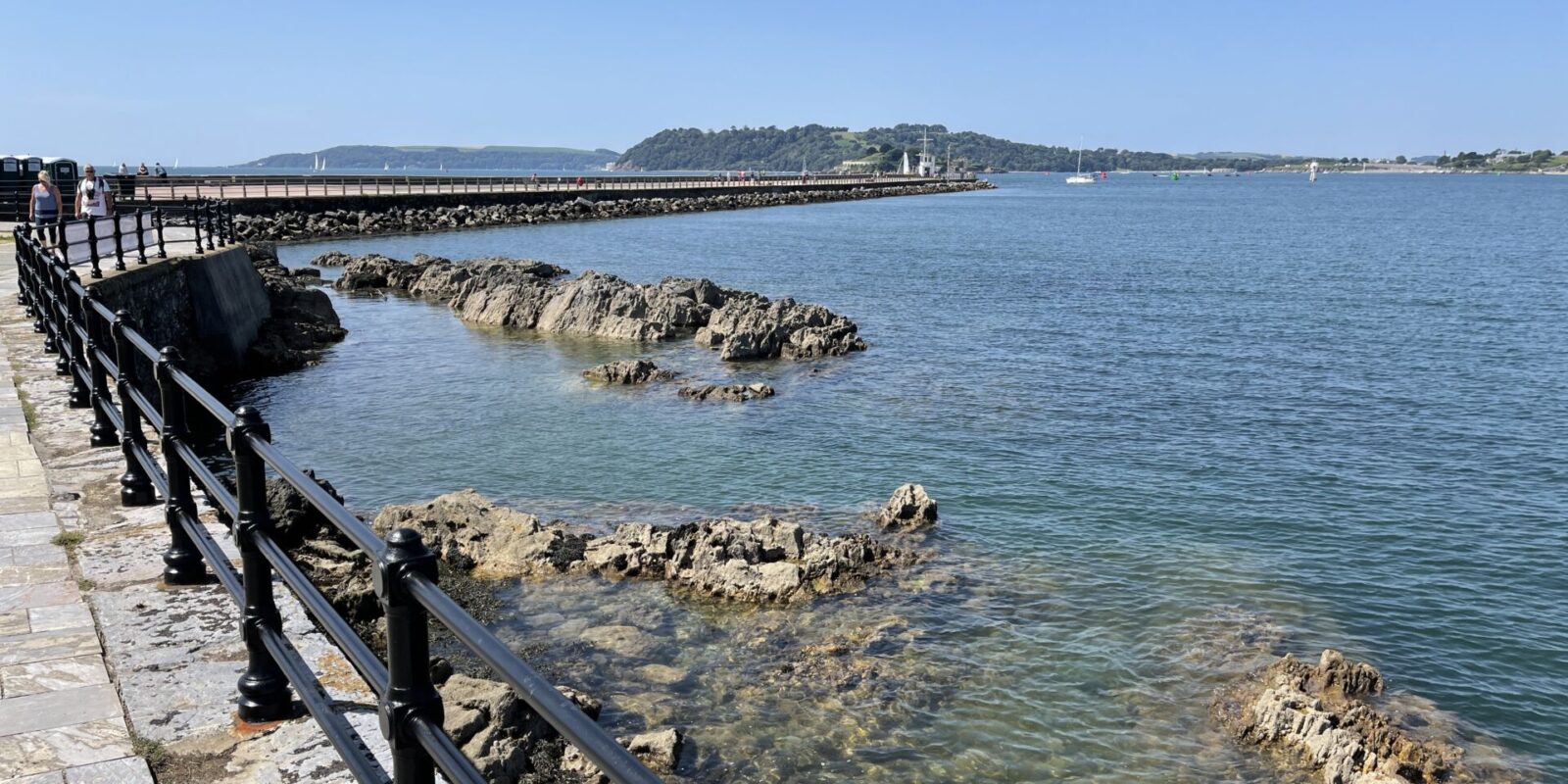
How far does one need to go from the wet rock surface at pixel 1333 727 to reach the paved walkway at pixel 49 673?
8.86 m

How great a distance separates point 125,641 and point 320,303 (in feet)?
94.6

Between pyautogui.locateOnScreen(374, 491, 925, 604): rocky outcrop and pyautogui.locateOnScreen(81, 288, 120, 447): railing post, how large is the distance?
423cm

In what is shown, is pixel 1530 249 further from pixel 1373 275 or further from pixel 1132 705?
pixel 1132 705

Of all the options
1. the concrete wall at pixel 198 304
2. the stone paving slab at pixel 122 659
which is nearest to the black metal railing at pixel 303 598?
the stone paving slab at pixel 122 659

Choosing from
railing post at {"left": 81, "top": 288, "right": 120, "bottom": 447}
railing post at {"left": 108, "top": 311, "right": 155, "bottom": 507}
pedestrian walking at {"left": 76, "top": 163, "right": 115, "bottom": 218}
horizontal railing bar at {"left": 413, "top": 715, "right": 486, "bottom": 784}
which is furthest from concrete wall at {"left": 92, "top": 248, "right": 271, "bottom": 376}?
horizontal railing bar at {"left": 413, "top": 715, "right": 486, "bottom": 784}

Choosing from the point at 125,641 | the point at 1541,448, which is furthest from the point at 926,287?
the point at 125,641

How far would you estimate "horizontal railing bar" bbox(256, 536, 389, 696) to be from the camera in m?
3.38

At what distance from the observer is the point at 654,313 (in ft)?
108

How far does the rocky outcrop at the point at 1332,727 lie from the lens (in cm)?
940

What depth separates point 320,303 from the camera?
32344mm

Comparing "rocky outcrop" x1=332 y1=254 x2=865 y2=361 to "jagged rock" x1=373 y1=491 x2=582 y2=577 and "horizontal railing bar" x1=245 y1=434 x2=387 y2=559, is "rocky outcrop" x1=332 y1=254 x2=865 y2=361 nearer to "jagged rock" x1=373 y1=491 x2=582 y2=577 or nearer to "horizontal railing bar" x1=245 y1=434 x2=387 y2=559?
"jagged rock" x1=373 y1=491 x2=582 y2=577

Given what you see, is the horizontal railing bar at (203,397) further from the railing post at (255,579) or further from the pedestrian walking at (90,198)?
the pedestrian walking at (90,198)

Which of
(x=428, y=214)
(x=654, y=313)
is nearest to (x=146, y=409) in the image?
(x=654, y=313)

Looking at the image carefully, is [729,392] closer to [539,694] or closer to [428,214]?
[539,694]
